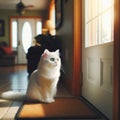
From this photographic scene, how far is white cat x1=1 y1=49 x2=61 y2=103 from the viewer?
2188 millimetres

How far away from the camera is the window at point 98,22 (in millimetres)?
1904

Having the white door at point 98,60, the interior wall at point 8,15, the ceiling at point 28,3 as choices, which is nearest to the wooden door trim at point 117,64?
the white door at point 98,60

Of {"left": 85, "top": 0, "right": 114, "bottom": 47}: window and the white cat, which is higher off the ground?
{"left": 85, "top": 0, "right": 114, "bottom": 47}: window

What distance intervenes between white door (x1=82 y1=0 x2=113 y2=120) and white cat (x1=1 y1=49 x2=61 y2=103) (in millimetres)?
305

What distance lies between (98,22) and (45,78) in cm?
64

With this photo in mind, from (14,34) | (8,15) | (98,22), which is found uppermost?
(8,15)

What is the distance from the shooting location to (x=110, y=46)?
173cm

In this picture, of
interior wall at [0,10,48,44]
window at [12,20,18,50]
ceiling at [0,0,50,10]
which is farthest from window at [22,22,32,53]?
ceiling at [0,0,50,10]

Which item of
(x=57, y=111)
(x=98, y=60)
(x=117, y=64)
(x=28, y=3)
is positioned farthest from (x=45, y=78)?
(x=28, y=3)

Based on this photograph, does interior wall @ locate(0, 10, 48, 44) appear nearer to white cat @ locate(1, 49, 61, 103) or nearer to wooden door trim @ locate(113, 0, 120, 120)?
white cat @ locate(1, 49, 61, 103)

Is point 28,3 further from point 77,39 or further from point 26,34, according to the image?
point 77,39

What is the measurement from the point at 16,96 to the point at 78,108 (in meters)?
0.69

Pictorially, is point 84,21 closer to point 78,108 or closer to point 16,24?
point 78,108

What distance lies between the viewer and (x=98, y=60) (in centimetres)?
205
